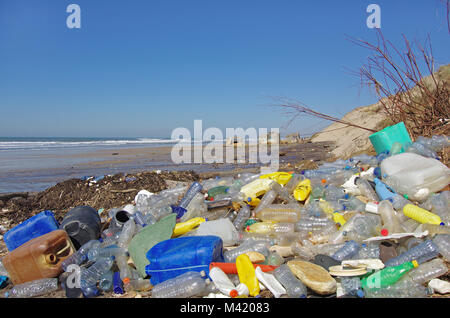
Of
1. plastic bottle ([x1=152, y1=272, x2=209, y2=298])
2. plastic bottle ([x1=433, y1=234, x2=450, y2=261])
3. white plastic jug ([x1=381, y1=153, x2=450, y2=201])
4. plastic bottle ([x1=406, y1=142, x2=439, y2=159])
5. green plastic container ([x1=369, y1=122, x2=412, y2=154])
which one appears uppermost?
green plastic container ([x1=369, y1=122, x2=412, y2=154])

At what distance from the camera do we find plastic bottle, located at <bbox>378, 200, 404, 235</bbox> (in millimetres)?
3357

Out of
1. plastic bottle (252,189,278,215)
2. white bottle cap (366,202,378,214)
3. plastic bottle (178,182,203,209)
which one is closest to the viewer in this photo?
white bottle cap (366,202,378,214)

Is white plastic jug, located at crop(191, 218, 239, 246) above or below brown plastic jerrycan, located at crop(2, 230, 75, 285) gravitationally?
above

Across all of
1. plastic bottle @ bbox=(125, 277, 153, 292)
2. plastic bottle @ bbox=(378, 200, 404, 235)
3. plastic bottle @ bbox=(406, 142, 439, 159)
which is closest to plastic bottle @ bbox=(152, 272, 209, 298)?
plastic bottle @ bbox=(125, 277, 153, 292)

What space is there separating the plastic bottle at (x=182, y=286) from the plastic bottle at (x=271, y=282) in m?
0.47

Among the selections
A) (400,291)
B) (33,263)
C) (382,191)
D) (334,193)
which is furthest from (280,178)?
(33,263)

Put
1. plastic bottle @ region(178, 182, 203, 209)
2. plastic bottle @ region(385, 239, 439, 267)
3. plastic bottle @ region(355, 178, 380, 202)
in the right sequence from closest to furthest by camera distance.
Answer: plastic bottle @ region(385, 239, 439, 267)
plastic bottle @ region(355, 178, 380, 202)
plastic bottle @ region(178, 182, 203, 209)

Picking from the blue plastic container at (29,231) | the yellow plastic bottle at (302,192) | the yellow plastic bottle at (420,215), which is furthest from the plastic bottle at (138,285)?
the yellow plastic bottle at (420,215)

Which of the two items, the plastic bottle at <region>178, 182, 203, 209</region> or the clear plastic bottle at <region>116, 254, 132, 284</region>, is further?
the plastic bottle at <region>178, 182, 203, 209</region>

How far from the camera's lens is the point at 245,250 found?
3.34m

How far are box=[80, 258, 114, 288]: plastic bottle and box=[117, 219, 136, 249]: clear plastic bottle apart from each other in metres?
0.36

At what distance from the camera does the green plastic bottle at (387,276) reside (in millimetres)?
2615

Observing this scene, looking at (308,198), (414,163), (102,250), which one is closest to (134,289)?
(102,250)

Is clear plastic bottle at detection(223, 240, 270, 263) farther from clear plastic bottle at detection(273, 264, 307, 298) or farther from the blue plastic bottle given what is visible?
the blue plastic bottle
